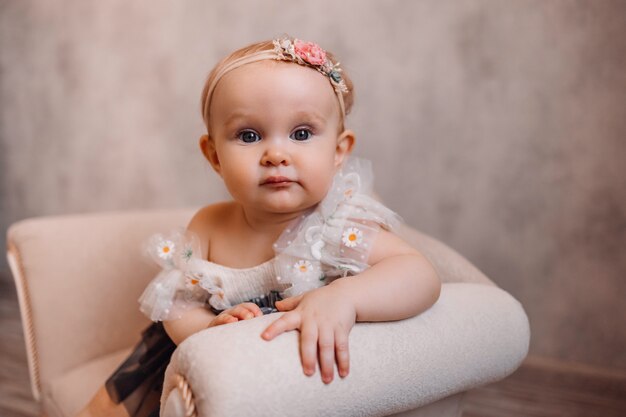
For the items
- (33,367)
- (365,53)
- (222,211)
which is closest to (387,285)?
(222,211)

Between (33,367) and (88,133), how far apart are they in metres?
1.47

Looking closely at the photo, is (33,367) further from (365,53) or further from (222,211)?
(365,53)

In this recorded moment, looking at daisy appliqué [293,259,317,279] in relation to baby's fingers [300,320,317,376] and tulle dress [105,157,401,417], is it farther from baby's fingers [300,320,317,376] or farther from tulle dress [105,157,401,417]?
baby's fingers [300,320,317,376]

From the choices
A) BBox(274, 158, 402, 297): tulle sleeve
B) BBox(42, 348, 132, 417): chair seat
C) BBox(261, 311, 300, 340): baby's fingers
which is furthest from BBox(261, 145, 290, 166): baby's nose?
BBox(42, 348, 132, 417): chair seat

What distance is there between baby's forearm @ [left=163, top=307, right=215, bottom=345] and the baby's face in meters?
0.22

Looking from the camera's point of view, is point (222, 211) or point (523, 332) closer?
point (523, 332)

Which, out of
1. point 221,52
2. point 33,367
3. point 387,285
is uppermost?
point 221,52

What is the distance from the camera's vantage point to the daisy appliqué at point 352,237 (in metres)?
0.97

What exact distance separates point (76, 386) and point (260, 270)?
1.66 feet

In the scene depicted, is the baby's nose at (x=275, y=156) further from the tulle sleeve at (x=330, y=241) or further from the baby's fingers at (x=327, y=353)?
the baby's fingers at (x=327, y=353)

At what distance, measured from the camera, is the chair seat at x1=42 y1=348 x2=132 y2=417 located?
1.21m

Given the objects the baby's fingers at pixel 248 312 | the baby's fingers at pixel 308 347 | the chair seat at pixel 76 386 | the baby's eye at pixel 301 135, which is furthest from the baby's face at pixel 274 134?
the chair seat at pixel 76 386

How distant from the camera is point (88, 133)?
2574 millimetres

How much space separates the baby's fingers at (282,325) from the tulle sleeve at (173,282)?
35cm
